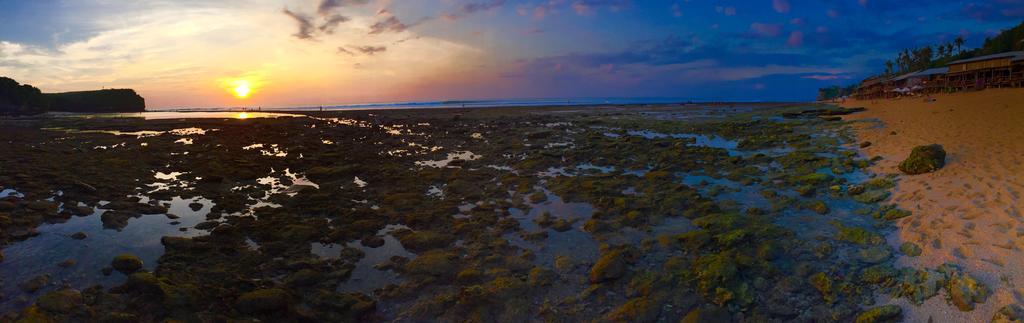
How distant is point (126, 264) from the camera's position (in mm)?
7977

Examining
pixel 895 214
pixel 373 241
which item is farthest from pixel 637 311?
pixel 895 214

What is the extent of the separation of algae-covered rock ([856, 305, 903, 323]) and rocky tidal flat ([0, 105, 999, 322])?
2 centimetres

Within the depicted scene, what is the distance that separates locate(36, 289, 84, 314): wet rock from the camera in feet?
20.6

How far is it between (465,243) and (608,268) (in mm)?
3233

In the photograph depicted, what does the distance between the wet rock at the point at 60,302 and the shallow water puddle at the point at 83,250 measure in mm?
483

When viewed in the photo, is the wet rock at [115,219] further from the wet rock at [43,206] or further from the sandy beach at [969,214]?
the sandy beach at [969,214]

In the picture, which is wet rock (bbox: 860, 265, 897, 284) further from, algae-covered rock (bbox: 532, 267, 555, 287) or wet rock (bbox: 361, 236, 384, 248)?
wet rock (bbox: 361, 236, 384, 248)

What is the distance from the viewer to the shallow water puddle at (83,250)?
7.39 metres

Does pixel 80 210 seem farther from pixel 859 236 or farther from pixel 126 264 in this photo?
pixel 859 236

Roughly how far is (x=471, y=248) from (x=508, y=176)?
285 inches

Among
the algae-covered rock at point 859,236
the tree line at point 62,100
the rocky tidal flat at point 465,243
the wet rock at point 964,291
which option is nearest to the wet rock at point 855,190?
the rocky tidal flat at point 465,243

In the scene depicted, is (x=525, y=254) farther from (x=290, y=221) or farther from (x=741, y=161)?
(x=741, y=161)

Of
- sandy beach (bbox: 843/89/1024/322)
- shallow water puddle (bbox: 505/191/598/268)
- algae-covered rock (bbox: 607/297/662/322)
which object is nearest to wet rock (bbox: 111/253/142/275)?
shallow water puddle (bbox: 505/191/598/268)

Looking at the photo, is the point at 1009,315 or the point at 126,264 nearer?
the point at 1009,315
